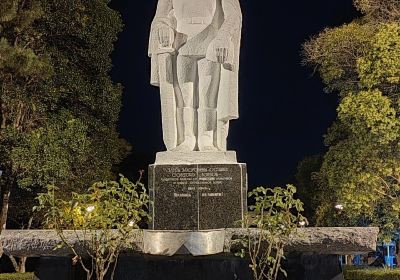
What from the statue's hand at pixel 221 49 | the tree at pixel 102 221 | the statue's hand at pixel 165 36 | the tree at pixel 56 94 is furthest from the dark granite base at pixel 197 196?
the tree at pixel 56 94

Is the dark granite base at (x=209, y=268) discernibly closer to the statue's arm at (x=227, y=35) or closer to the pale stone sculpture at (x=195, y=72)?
the pale stone sculpture at (x=195, y=72)

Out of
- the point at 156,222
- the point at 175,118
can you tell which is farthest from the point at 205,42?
the point at 156,222

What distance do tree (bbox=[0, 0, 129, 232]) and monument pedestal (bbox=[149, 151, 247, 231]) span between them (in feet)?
26.6

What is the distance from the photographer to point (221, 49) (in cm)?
804

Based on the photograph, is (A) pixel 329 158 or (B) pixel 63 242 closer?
(B) pixel 63 242

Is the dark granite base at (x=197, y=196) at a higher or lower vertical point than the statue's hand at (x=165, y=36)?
lower

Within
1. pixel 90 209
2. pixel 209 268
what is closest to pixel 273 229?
pixel 209 268

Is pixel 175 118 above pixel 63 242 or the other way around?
above

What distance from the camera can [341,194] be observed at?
16750 mm

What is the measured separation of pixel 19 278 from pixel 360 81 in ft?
31.3

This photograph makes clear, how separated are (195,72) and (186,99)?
0.36m

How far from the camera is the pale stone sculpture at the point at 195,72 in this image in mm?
8266

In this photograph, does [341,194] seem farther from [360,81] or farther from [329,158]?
[360,81]

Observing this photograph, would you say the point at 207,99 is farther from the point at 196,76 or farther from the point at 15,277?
the point at 15,277
